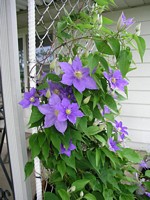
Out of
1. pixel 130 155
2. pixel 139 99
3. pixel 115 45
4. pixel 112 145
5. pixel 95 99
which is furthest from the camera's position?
pixel 139 99

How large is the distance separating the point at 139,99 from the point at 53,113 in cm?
279

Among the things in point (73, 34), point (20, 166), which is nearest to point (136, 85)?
point (73, 34)

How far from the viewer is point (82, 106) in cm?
72

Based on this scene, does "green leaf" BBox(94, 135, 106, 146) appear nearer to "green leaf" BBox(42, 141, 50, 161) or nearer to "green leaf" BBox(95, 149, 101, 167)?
"green leaf" BBox(95, 149, 101, 167)

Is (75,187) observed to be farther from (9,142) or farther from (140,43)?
(140,43)

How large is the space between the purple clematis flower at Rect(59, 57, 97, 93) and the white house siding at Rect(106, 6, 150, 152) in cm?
264

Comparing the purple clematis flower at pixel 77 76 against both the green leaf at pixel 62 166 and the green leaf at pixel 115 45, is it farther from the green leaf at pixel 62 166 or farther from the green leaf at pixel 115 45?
the green leaf at pixel 62 166

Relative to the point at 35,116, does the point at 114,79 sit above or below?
above

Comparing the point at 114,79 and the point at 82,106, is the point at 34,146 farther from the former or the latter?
the point at 114,79

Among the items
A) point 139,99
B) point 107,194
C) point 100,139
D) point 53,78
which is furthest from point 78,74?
point 139,99

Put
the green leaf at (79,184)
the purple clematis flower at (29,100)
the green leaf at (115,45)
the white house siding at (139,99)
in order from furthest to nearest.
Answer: the white house siding at (139,99), the green leaf at (79,184), the purple clematis flower at (29,100), the green leaf at (115,45)

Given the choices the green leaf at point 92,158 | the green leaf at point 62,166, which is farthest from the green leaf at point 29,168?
the green leaf at point 92,158

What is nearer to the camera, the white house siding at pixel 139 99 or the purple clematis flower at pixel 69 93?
the purple clematis flower at pixel 69 93

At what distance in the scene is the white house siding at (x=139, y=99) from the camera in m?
2.98
